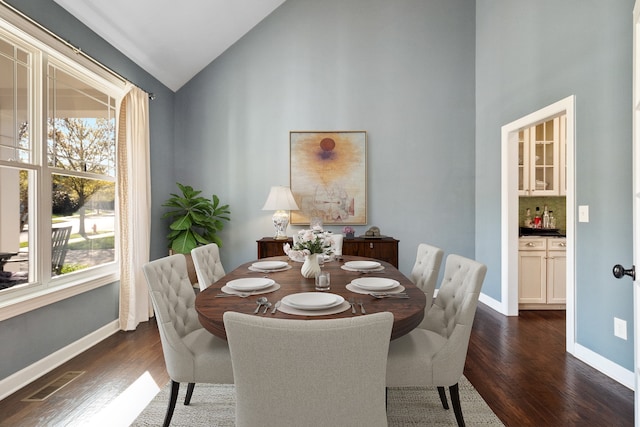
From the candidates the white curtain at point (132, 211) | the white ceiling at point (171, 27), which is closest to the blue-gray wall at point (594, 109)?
the white ceiling at point (171, 27)

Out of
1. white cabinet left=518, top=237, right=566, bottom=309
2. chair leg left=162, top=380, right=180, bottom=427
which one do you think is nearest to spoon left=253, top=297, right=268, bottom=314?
chair leg left=162, top=380, right=180, bottom=427

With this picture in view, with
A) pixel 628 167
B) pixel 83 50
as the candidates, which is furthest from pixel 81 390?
pixel 628 167

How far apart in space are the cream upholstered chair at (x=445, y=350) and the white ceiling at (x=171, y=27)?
10.8 feet

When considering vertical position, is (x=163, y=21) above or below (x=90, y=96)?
above

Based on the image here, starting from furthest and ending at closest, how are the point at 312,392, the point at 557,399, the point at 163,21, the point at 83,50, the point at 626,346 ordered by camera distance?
1. the point at 163,21
2. the point at 83,50
3. the point at 626,346
4. the point at 557,399
5. the point at 312,392

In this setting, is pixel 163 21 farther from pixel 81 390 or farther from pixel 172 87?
pixel 81 390

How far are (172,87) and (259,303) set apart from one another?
12.6 feet

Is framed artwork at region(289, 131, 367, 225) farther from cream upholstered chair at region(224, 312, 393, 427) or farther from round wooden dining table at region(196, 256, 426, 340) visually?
cream upholstered chair at region(224, 312, 393, 427)

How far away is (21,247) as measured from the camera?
2477 mm

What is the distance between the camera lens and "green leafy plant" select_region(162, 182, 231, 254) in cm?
403

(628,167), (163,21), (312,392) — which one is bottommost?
(312,392)

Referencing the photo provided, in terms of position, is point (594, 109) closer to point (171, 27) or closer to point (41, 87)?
point (171, 27)

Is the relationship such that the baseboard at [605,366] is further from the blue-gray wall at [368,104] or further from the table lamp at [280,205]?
the table lamp at [280,205]

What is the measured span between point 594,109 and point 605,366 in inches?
73.5
